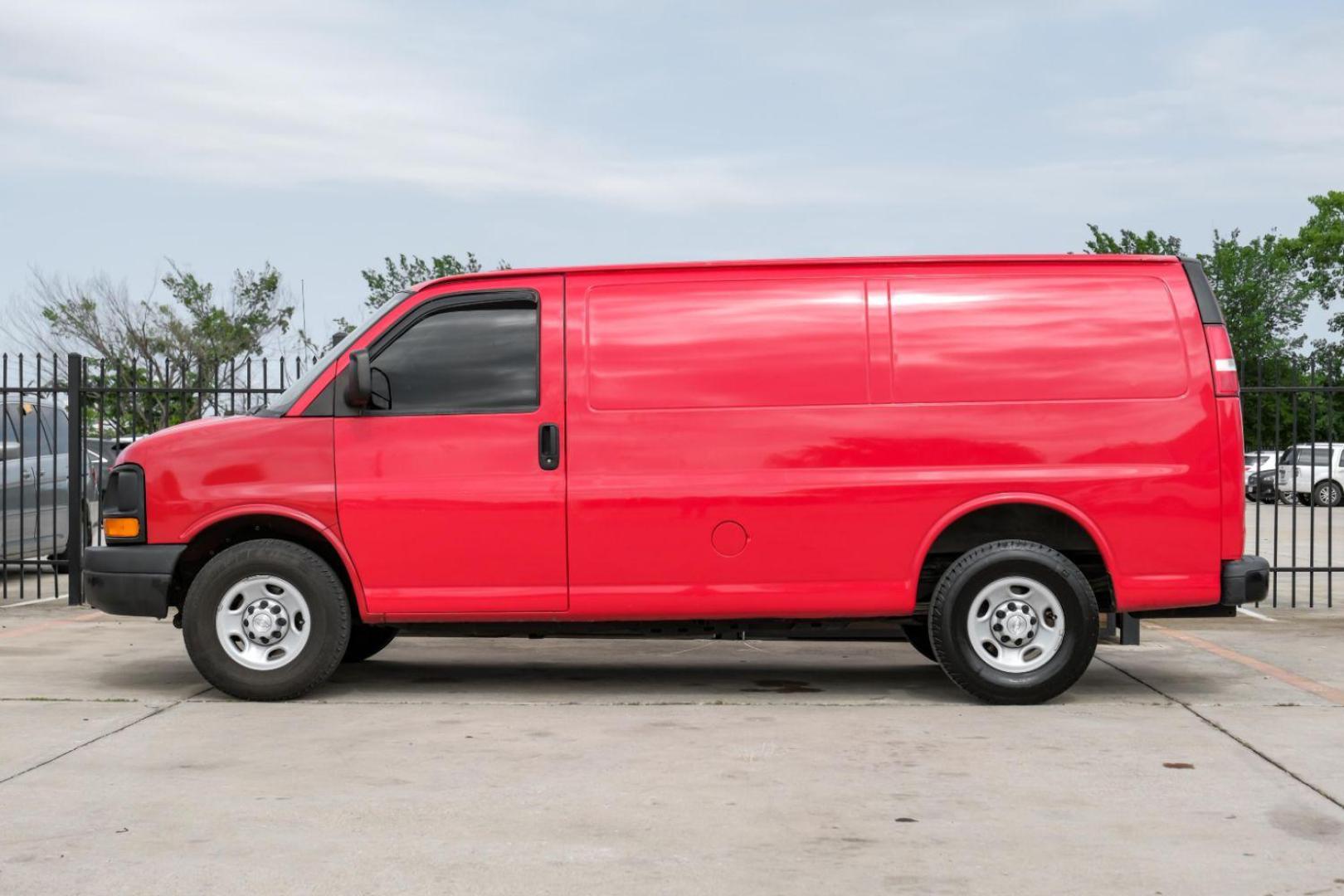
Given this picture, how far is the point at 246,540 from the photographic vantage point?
822 cm

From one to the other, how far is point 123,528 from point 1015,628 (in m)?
4.55

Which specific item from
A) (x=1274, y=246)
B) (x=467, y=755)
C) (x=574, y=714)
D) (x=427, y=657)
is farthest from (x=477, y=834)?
(x=1274, y=246)

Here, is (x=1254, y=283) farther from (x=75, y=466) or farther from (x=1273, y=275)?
(x=75, y=466)

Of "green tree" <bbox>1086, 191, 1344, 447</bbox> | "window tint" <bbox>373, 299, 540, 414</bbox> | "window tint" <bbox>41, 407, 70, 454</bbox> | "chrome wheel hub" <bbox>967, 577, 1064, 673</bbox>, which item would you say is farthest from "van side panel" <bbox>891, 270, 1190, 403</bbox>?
"green tree" <bbox>1086, 191, 1344, 447</bbox>

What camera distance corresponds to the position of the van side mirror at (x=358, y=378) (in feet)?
25.8

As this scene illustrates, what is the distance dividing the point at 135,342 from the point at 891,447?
41948 mm

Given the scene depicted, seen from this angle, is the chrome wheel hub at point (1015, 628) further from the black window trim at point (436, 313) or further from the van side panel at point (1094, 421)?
the black window trim at point (436, 313)

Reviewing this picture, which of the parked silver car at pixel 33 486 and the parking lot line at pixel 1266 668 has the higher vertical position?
the parked silver car at pixel 33 486

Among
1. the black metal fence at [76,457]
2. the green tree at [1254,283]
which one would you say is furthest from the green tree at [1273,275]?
the black metal fence at [76,457]

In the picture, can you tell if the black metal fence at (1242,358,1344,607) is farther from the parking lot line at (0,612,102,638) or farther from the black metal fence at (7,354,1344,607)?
the parking lot line at (0,612,102,638)

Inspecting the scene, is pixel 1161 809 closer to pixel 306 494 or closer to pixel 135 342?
pixel 306 494

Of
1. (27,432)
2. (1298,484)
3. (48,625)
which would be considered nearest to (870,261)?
(48,625)

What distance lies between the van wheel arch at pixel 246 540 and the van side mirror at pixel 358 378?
70 centimetres

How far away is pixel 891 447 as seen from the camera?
7.87 metres
